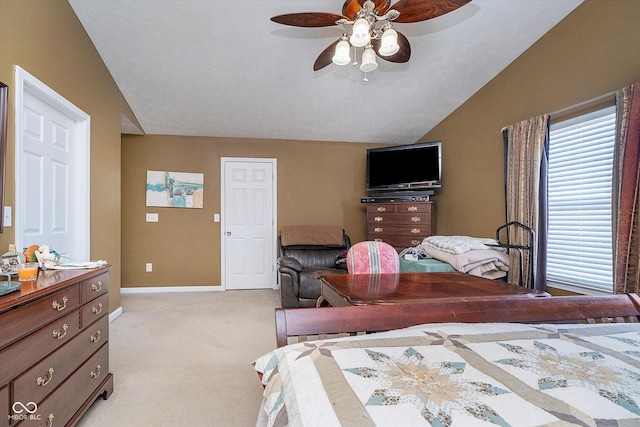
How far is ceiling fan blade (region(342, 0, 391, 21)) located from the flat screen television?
2441 mm

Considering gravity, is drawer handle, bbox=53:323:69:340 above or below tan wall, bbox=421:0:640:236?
below

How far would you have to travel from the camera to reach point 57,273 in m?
1.64

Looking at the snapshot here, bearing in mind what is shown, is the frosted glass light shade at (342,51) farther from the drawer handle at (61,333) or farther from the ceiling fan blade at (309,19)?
the drawer handle at (61,333)

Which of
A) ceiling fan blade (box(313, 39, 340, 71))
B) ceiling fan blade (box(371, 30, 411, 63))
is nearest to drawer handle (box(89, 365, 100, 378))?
ceiling fan blade (box(313, 39, 340, 71))

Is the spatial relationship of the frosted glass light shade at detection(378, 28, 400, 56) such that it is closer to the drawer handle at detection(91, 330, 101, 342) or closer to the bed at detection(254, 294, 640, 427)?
the bed at detection(254, 294, 640, 427)

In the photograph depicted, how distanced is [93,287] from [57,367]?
17.7 inches

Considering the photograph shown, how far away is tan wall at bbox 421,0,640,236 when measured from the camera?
2.26 meters

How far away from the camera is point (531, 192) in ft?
9.12

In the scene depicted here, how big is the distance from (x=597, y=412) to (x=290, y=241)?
152 inches

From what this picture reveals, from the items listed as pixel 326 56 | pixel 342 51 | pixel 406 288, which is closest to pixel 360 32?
pixel 342 51

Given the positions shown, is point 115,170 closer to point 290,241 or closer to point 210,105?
point 210,105

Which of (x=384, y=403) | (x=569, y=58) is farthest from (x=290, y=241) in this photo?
(x=384, y=403)

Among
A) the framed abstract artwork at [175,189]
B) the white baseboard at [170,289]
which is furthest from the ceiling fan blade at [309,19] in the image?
the white baseboard at [170,289]

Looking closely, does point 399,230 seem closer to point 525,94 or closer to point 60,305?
point 525,94
